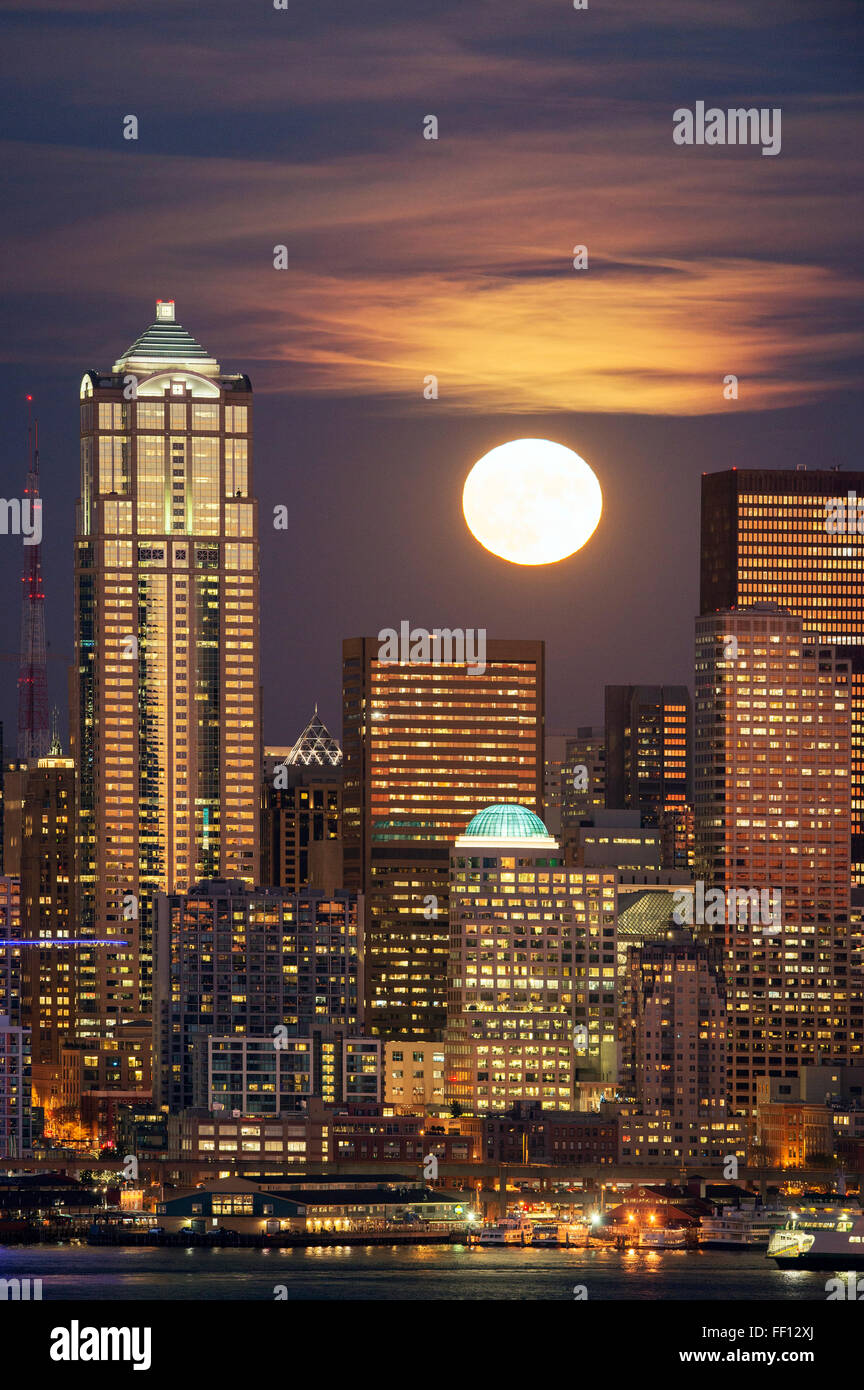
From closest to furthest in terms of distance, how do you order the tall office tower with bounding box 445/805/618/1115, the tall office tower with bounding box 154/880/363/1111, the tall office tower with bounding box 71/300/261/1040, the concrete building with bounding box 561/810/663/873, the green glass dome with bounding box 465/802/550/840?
the tall office tower with bounding box 154/880/363/1111 → the tall office tower with bounding box 445/805/618/1115 → the green glass dome with bounding box 465/802/550/840 → the concrete building with bounding box 561/810/663/873 → the tall office tower with bounding box 71/300/261/1040

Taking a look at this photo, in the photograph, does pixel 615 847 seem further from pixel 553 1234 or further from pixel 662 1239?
pixel 662 1239

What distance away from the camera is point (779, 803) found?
19200cm

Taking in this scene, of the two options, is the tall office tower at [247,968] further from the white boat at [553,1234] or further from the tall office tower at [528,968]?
the white boat at [553,1234]

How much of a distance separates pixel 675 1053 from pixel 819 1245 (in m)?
44.9

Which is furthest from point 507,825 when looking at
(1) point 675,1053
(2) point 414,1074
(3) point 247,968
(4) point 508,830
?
(1) point 675,1053

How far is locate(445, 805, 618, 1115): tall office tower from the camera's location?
166 meters

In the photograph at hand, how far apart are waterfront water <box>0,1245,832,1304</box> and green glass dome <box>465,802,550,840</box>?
59717mm

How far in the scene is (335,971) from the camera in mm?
164875

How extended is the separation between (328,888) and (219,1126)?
4057 centimetres

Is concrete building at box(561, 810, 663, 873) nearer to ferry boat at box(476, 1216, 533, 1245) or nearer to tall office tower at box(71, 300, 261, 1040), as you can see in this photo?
tall office tower at box(71, 300, 261, 1040)

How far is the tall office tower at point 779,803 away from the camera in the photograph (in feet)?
604

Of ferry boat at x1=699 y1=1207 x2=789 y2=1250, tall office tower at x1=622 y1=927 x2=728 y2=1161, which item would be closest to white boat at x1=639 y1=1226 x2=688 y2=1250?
ferry boat at x1=699 y1=1207 x2=789 y2=1250

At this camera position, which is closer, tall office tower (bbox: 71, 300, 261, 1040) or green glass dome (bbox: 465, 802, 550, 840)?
green glass dome (bbox: 465, 802, 550, 840)
